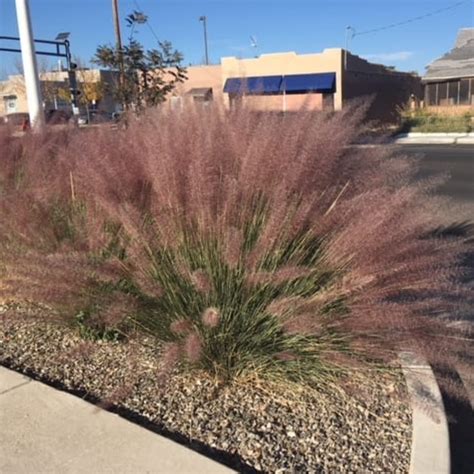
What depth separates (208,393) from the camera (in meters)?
3.36

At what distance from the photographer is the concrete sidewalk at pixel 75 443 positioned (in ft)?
8.84

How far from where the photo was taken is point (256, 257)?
9.95 ft

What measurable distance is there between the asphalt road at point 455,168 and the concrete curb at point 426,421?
315 centimetres

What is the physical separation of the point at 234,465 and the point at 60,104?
5246 centimetres

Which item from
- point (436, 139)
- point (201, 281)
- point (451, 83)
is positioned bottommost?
point (436, 139)

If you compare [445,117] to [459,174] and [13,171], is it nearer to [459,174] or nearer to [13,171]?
[459,174]

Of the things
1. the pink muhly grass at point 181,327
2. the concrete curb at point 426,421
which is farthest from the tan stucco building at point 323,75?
the pink muhly grass at point 181,327

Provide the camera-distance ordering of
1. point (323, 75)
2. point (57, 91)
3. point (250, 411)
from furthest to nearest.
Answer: point (57, 91)
point (323, 75)
point (250, 411)

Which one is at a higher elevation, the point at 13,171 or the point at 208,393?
the point at 13,171

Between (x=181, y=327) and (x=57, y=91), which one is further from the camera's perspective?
(x=57, y=91)

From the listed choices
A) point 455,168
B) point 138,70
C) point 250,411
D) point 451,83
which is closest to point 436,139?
point 455,168

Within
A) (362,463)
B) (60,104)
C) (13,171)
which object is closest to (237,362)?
(362,463)

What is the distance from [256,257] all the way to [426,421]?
119 centimetres

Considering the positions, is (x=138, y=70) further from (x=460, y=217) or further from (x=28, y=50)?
(x=460, y=217)
